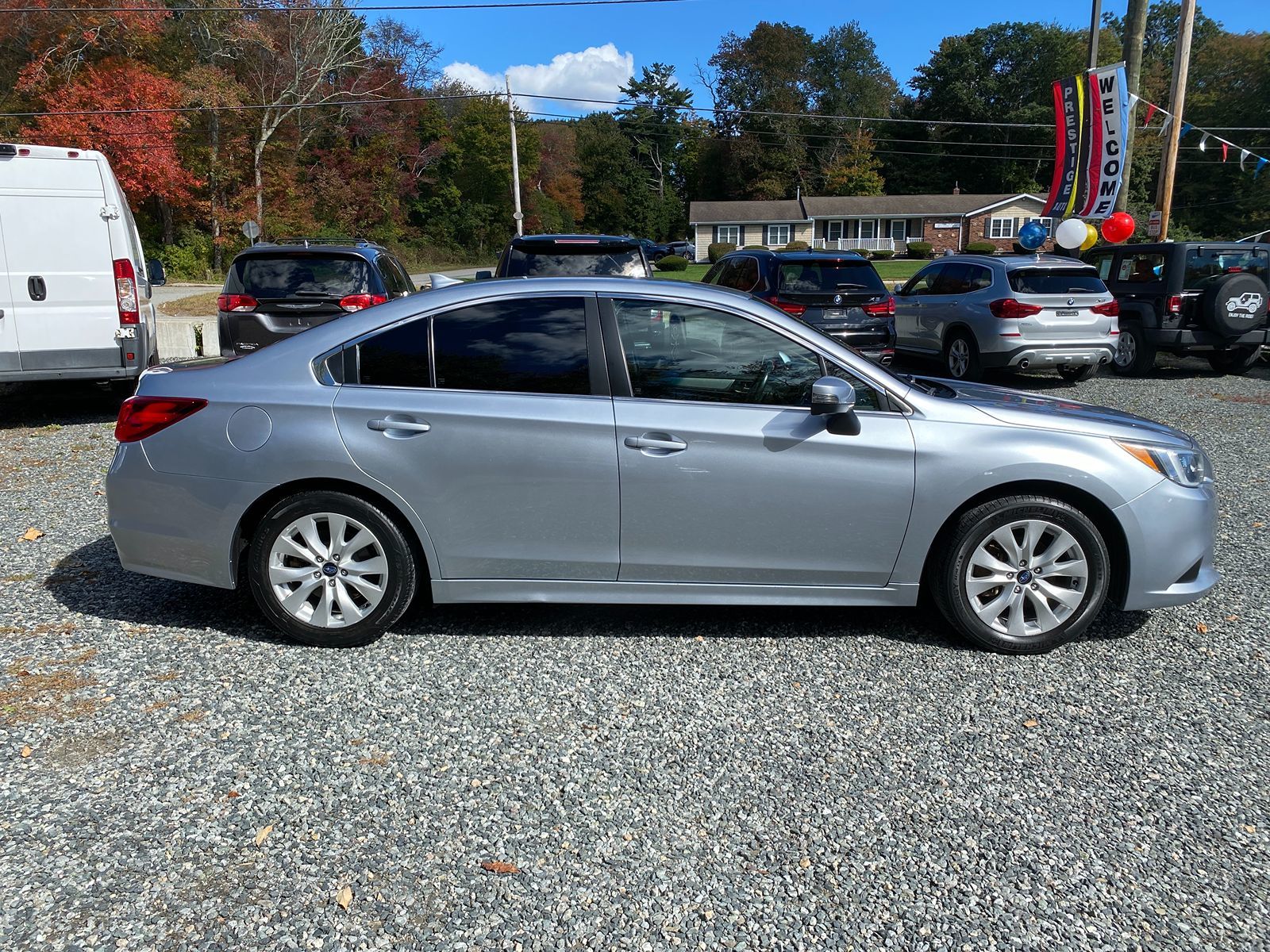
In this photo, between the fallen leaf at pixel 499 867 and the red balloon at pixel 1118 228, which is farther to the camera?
the red balloon at pixel 1118 228

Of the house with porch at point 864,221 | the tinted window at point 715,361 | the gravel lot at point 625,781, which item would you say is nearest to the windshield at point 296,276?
the gravel lot at point 625,781

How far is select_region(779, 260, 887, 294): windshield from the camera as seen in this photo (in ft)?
39.0

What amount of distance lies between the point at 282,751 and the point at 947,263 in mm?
12624

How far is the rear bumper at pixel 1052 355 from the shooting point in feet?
41.2

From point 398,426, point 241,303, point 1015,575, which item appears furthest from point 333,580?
point 241,303

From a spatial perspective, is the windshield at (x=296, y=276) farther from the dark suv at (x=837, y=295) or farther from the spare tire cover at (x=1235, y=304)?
the spare tire cover at (x=1235, y=304)

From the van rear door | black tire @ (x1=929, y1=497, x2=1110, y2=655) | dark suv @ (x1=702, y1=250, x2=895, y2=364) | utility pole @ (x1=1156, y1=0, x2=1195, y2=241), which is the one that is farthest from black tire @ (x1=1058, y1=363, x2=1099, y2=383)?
the van rear door

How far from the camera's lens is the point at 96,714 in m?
3.92

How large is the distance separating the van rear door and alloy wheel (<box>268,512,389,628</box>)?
621cm

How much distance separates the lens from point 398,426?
4.34 m

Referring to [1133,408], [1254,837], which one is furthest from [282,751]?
[1133,408]

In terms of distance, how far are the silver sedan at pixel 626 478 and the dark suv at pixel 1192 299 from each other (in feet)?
33.9

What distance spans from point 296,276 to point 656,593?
22.8ft

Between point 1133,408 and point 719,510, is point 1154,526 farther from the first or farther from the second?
point 1133,408
